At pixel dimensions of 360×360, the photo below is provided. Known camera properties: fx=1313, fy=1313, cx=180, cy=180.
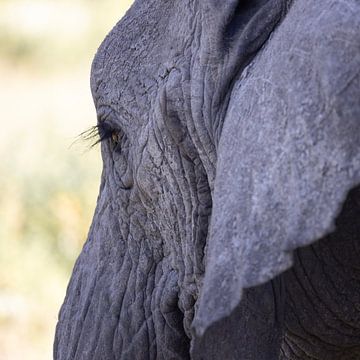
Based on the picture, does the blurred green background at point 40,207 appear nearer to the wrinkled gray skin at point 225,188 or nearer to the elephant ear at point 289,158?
the wrinkled gray skin at point 225,188

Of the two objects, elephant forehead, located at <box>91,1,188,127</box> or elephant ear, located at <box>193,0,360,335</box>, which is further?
elephant forehead, located at <box>91,1,188,127</box>

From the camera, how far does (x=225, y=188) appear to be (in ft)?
6.46

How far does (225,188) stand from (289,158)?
156 mm

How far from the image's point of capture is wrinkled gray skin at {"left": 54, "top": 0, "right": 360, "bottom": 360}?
5.98ft

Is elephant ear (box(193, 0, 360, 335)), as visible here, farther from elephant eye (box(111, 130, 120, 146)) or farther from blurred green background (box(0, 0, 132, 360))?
blurred green background (box(0, 0, 132, 360))

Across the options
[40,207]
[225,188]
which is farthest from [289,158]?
[40,207]

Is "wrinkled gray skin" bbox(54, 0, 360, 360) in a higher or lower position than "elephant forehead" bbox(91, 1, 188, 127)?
lower

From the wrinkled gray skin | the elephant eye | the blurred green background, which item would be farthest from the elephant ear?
the blurred green background

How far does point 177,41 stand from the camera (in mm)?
2516

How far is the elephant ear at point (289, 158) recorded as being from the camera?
5.82 feet

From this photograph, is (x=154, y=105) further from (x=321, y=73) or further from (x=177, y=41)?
(x=321, y=73)

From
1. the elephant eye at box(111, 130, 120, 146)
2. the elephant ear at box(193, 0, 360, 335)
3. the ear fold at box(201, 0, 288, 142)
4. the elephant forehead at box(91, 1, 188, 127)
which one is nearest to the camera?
the elephant ear at box(193, 0, 360, 335)

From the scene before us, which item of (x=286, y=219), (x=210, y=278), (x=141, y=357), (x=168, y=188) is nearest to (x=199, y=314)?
(x=210, y=278)

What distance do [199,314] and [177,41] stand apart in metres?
0.78
